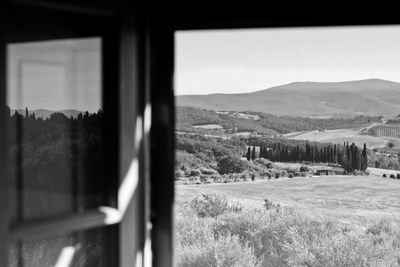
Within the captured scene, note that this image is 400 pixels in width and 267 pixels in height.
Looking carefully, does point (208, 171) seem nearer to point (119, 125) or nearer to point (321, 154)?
point (321, 154)

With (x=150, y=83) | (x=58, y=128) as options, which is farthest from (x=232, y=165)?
(x=58, y=128)

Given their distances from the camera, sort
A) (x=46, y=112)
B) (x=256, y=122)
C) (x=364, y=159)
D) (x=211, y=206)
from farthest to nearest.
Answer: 1. (x=211, y=206)
2. (x=256, y=122)
3. (x=364, y=159)
4. (x=46, y=112)

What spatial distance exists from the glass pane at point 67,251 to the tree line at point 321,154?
2.51ft

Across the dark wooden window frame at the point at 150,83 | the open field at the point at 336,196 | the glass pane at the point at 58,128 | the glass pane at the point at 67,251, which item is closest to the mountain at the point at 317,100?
the open field at the point at 336,196

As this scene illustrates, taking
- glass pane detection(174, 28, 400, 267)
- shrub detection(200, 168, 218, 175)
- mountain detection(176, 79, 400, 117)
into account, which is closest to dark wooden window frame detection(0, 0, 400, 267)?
glass pane detection(174, 28, 400, 267)

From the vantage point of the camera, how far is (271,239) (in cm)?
232

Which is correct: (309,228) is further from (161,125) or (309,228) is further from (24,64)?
(24,64)

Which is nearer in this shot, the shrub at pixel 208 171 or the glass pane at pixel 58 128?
the glass pane at pixel 58 128

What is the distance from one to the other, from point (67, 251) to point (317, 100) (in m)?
1.09

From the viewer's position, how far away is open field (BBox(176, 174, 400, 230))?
7.02 feet

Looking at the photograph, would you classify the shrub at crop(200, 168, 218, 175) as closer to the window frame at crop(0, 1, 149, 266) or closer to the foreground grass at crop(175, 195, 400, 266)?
the foreground grass at crop(175, 195, 400, 266)

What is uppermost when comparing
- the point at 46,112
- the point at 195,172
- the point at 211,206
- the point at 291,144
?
the point at 46,112

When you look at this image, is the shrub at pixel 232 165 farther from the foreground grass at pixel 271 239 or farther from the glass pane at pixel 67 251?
the glass pane at pixel 67 251

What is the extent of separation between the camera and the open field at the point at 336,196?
214 cm
